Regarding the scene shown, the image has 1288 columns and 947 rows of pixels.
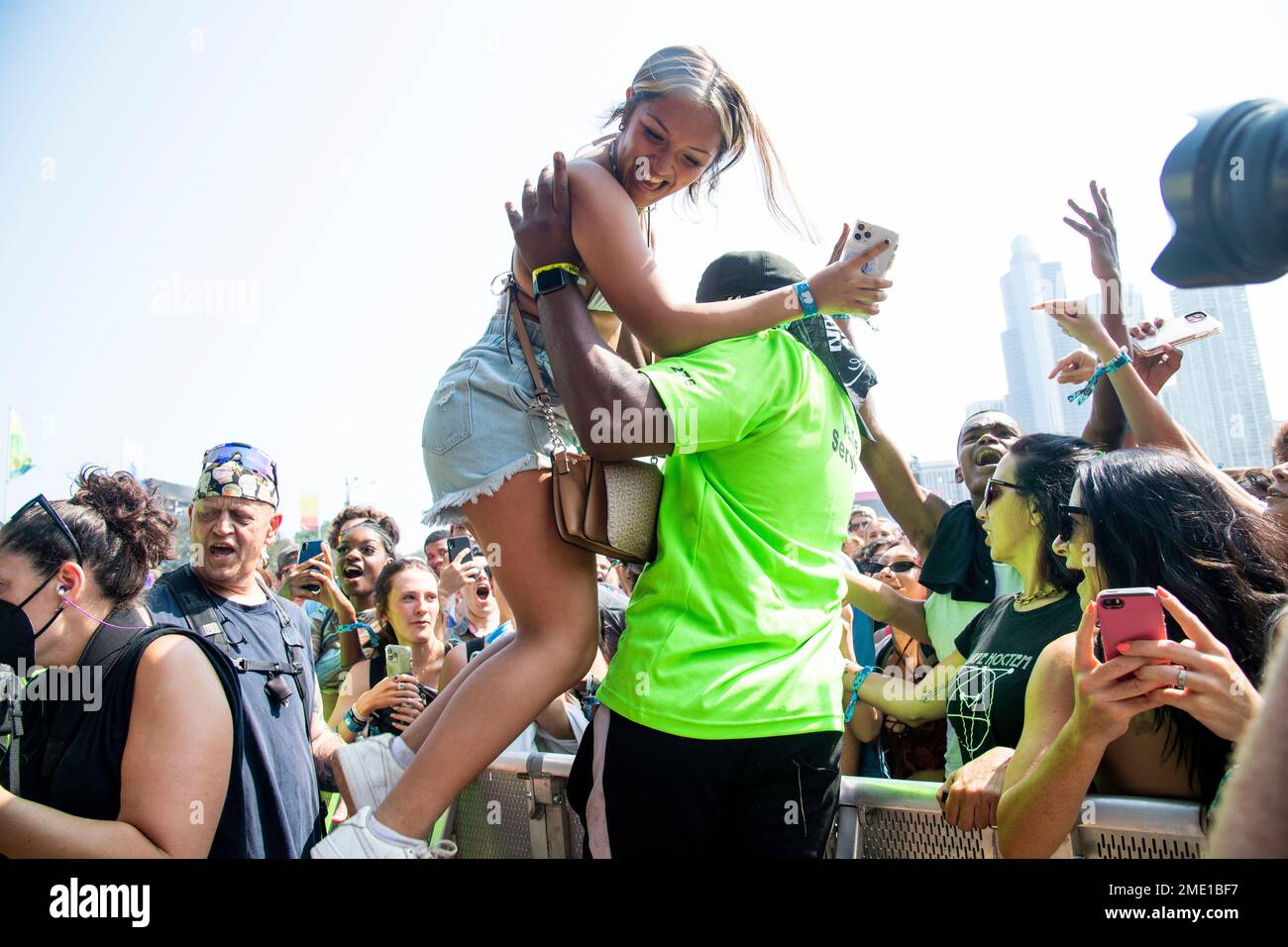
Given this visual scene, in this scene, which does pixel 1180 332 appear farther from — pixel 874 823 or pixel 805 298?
pixel 874 823

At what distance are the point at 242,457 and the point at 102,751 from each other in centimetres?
145

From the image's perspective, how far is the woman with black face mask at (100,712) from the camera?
6.49ft

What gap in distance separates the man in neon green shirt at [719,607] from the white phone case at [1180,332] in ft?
8.11

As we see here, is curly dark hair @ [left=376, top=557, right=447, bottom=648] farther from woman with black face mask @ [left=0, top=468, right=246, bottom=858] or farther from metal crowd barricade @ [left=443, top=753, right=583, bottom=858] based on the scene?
woman with black face mask @ [left=0, top=468, right=246, bottom=858]

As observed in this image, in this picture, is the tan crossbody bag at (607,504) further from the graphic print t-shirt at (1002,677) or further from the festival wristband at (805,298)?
the graphic print t-shirt at (1002,677)

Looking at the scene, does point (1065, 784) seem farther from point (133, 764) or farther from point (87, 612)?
point (87, 612)

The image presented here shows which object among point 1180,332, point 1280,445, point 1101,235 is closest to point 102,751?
point 1101,235

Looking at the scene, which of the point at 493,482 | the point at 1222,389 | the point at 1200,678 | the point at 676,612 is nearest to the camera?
the point at 1200,678

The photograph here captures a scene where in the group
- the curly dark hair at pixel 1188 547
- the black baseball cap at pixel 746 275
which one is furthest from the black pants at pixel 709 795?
the black baseball cap at pixel 746 275

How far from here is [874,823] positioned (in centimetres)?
207

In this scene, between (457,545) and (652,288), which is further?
(457,545)

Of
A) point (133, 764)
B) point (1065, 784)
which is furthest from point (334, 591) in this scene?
point (1065, 784)

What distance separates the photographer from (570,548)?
2111 millimetres
